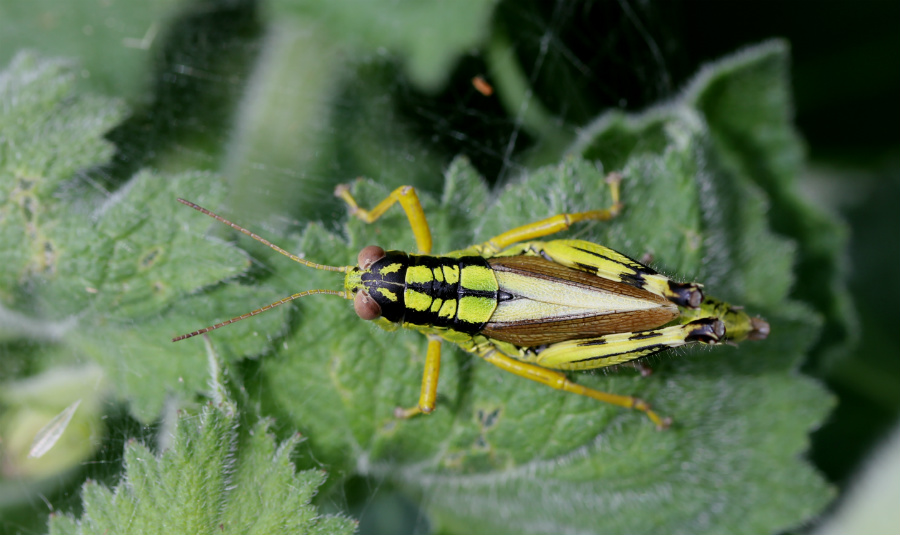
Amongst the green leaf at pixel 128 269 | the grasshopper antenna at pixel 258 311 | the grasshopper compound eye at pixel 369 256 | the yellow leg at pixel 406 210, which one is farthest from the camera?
the yellow leg at pixel 406 210

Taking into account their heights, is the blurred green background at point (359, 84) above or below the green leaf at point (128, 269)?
above

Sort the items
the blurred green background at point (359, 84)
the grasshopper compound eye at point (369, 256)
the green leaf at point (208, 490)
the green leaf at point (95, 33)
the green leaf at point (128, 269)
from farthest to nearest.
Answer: the green leaf at point (95, 33) → the blurred green background at point (359, 84) → the grasshopper compound eye at point (369, 256) → the green leaf at point (128, 269) → the green leaf at point (208, 490)

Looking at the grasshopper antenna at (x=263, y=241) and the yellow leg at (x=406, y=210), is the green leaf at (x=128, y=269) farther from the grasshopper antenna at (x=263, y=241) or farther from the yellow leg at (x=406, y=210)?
the yellow leg at (x=406, y=210)

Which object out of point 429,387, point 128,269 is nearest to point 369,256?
point 429,387

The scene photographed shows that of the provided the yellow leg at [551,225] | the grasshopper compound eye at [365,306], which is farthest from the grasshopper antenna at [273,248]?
the yellow leg at [551,225]

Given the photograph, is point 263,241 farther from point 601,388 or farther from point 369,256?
point 601,388

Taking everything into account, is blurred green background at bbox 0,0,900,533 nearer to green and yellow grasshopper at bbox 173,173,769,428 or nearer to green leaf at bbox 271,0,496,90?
green leaf at bbox 271,0,496,90
